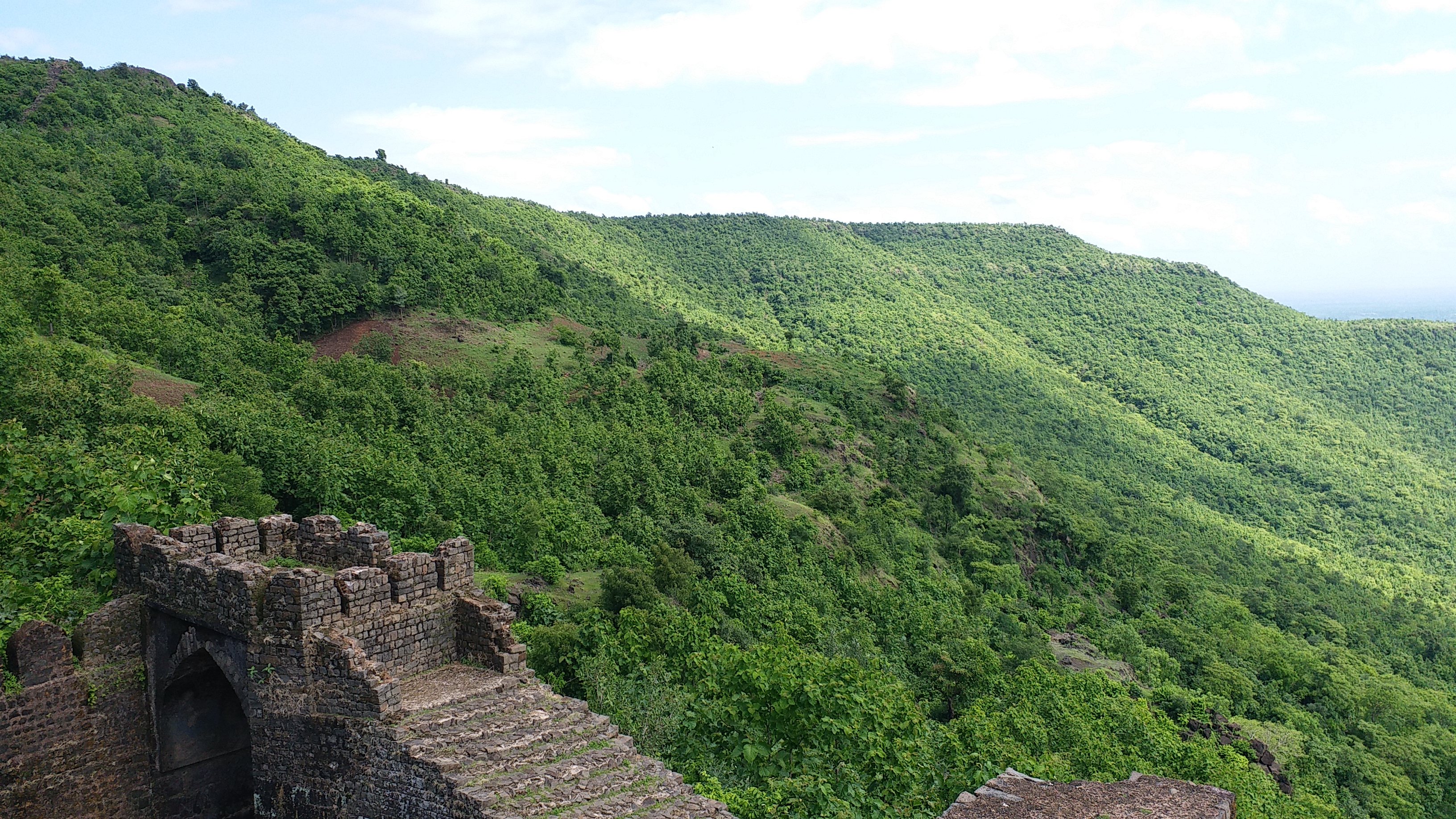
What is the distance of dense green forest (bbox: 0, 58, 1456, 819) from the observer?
19375 millimetres

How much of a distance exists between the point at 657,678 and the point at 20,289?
87.6 ft

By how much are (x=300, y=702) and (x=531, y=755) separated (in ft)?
10.1

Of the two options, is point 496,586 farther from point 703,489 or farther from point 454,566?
point 703,489

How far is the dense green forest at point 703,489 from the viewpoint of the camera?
63.6ft

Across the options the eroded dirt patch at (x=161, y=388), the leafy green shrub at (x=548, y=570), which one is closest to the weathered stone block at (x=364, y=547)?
the leafy green shrub at (x=548, y=570)

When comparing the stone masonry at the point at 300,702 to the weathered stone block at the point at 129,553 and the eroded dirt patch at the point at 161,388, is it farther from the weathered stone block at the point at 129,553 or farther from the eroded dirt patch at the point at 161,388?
the eroded dirt patch at the point at 161,388

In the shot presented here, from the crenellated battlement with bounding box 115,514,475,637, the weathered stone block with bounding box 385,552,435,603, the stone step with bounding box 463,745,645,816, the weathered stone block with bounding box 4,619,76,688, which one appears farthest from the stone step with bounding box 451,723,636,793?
the weathered stone block with bounding box 4,619,76,688

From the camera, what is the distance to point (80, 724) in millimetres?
13266

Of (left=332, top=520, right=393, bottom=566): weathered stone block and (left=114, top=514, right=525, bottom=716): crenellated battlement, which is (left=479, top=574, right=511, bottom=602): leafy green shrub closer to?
(left=114, top=514, right=525, bottom=716): crenellated battlement

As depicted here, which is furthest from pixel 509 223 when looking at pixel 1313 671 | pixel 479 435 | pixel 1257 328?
pixel 1257 328

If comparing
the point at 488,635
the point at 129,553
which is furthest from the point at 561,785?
the point at 129,553

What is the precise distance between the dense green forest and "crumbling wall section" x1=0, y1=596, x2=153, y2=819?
3.45 feet

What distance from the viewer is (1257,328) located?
131 m

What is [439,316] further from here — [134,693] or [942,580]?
[134,693]
